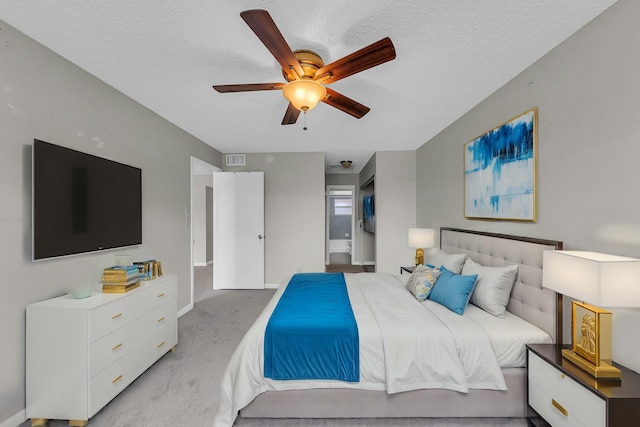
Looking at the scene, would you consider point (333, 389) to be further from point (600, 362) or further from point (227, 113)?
point (227, 113)

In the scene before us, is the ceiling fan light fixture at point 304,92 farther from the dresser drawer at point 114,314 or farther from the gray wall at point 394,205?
the gray wall at point 394,205

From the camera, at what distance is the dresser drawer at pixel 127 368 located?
1.77 m

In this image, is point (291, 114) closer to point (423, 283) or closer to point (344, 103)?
point (344, 103)

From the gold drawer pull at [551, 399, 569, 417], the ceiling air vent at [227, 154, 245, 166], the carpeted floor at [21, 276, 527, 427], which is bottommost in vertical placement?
the carpeted floor at [21, 276, 527, 427]

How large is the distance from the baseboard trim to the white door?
10.1ft

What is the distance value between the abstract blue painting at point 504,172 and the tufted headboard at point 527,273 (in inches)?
8.2

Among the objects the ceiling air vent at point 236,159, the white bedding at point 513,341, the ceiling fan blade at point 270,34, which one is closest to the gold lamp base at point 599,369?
the white bedding at point 513,341

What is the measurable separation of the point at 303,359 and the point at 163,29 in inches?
88.4

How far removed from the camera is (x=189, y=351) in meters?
2.71

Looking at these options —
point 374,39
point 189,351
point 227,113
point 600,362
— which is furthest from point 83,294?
point 600,362

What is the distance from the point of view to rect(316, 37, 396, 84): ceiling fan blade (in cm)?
148

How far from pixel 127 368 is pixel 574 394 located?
9.16ft

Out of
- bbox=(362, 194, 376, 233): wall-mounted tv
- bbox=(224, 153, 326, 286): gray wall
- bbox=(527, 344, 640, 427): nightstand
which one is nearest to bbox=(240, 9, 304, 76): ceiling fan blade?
bbox=(527, 344, 640, 427): nightstand

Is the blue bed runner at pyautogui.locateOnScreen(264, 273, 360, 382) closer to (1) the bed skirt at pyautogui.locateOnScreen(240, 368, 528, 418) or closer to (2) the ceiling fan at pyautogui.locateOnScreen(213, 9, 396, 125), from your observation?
(1) the bed skirt at pyautogui.locateOnScreen(240, 368, 528, 418)
